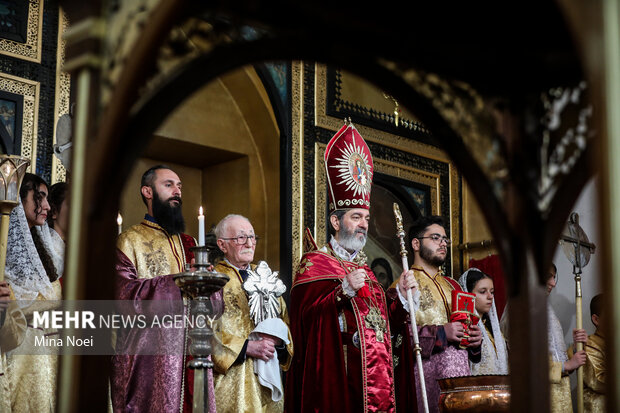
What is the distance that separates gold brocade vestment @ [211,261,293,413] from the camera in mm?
6180

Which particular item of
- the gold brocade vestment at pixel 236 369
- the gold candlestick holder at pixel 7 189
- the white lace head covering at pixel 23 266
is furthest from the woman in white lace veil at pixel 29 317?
the gold brocade vestment at pixel 236 369

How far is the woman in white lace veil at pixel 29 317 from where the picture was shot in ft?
18.6

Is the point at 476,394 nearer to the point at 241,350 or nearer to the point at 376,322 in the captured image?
the point at 376,322

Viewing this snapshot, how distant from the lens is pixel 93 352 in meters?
2.81

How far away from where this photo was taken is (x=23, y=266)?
5.84m

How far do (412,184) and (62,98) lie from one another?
420cm

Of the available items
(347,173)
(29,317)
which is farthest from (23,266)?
(347,173)

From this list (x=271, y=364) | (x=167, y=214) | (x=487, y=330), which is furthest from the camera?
(x=487, y=330)

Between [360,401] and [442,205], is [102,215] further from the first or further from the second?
[442,205]

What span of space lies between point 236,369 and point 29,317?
1.42 metres

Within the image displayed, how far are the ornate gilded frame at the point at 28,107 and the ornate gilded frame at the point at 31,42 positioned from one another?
194 millimetres

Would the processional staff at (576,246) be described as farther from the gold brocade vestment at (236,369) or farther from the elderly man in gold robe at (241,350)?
the gold brocade vestment at (236,369)

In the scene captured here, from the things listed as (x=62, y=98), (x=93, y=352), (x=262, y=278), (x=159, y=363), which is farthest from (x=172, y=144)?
(x=93, y=352)

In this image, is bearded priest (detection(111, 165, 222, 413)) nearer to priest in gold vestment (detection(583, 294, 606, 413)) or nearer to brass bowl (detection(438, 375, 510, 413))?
brass bowl (detection(438, 375, 510, 413))
